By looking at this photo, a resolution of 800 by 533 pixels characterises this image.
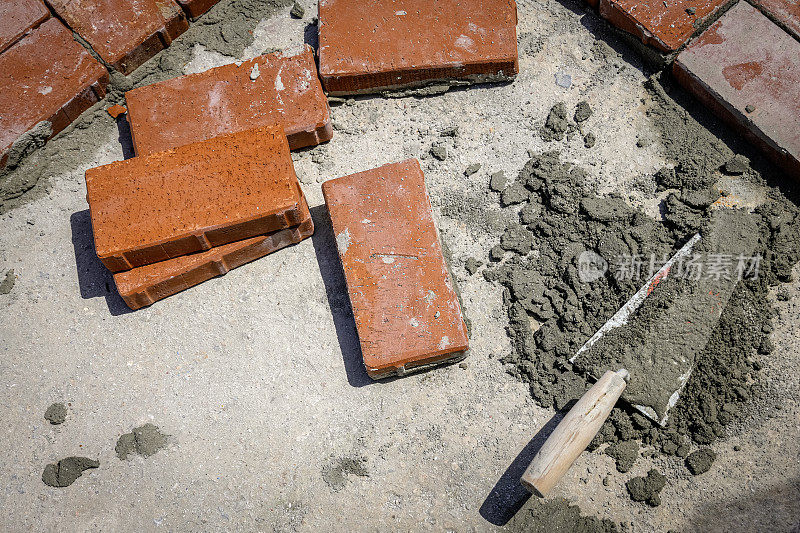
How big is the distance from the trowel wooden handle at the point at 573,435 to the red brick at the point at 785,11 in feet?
8.49

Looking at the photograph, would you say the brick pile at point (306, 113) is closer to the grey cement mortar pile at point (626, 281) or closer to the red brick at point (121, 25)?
the red brick at point (121, 25)

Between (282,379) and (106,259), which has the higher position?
(106,259)

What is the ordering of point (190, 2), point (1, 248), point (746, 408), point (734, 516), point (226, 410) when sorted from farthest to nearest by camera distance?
point (190, 2) < point (1, 248) < point (226, 410) < point (746, 408) < point (734, 516)

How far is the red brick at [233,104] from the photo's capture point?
13.5ft

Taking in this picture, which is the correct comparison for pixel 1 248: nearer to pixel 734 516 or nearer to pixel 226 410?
pixel 226 410

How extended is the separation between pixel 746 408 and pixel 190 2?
14.3ft

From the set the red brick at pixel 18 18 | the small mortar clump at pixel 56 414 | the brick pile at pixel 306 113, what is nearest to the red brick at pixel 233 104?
the brick pile at pixel 306 113

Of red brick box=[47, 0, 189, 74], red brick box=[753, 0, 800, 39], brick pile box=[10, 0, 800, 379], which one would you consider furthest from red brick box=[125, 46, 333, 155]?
red brick box=[753, 0, 800, 39]

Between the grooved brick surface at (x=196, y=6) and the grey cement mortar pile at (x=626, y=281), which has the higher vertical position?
the grooved brick surface at (x=196, y=6)

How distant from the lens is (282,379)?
3736 millimetres

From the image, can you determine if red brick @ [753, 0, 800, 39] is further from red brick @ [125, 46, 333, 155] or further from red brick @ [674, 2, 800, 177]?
red brick @ [125, 46, 333, 155]

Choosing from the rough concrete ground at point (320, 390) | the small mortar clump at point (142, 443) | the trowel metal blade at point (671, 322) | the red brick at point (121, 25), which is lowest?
the small mortar clump at point (142, 443)

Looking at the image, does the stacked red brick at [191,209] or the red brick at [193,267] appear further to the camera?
the red brick at [193,267]

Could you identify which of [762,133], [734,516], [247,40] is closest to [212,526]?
[734,516]
